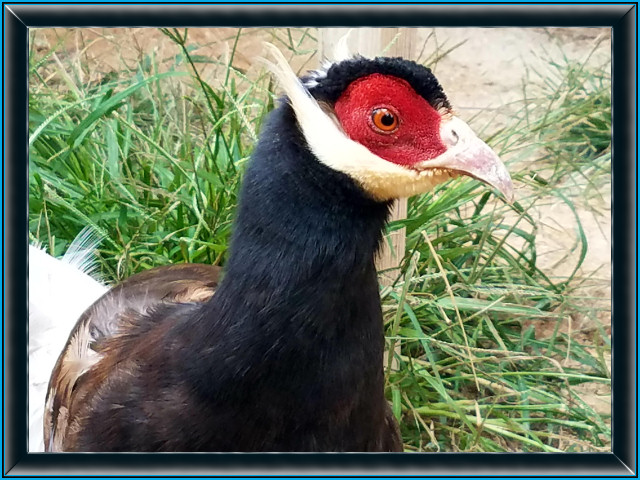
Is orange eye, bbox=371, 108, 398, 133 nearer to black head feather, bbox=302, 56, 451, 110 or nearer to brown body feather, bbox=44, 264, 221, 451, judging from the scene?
black head feather, bbox=302, 56, 451, 110

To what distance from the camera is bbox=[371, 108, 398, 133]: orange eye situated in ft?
4.39

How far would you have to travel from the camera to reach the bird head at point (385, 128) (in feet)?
4.33

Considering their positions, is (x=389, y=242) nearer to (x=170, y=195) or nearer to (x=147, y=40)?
(x=170, y=195)

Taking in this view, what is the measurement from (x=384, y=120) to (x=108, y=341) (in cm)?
83

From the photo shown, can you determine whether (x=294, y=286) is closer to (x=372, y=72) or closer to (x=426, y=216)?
(x=372, y=72)

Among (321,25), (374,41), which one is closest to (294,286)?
(321,25)

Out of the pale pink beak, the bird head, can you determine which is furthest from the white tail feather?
the pale pink beak

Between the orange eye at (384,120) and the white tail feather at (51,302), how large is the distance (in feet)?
3.79

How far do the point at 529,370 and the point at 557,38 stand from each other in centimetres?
106

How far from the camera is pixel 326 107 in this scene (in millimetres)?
1366

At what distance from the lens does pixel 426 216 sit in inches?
97.5

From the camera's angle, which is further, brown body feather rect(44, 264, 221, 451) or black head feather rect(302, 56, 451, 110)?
brown body feather rect(44, 264, 221, 451)

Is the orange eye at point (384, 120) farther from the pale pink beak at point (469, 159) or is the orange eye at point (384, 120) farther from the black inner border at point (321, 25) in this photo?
the black inner border at point (321, 25)

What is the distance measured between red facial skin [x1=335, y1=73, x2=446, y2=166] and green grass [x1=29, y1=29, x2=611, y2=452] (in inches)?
34.6
